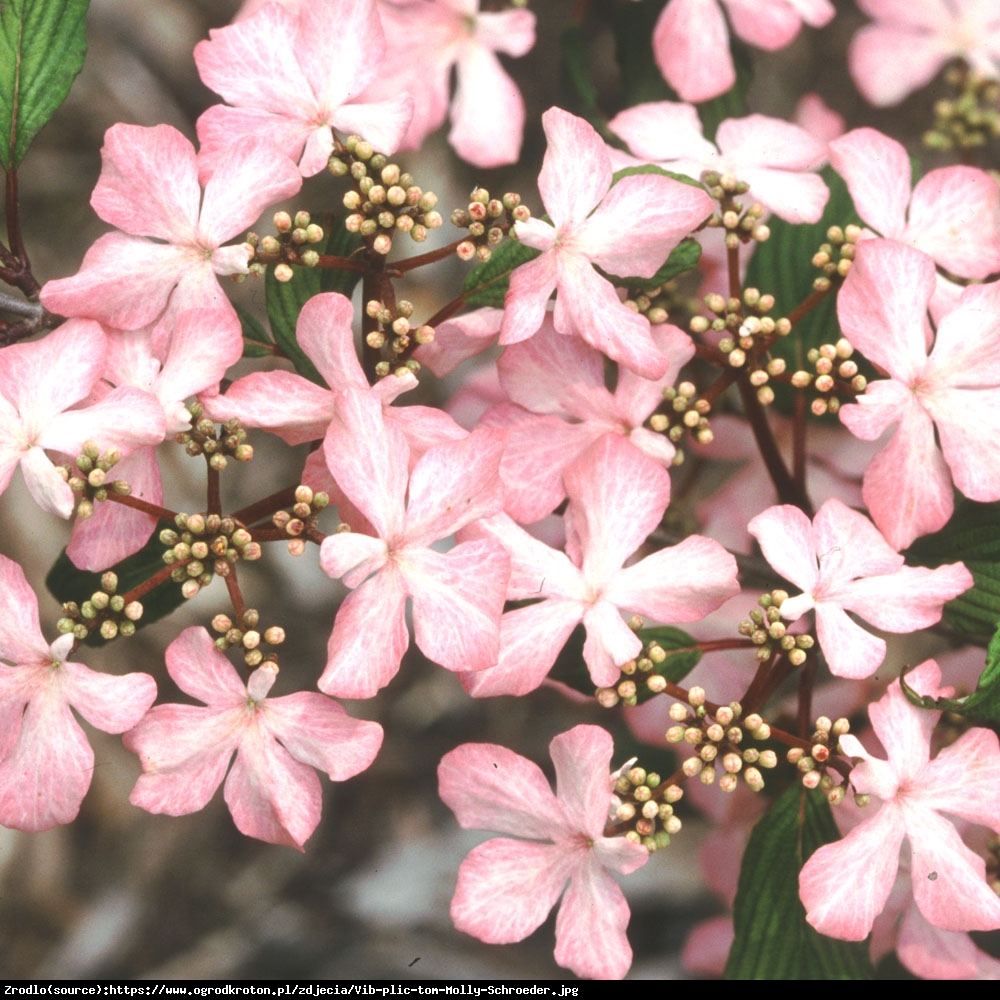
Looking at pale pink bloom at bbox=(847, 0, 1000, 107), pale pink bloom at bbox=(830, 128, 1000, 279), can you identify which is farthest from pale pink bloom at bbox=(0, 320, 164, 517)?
pale pink bloom at bbox=(847, 0, 1000, 107)

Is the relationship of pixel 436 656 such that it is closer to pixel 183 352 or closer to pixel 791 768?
pixel 183 352

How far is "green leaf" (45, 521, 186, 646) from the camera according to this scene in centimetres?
74

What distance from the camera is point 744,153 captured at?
80cm

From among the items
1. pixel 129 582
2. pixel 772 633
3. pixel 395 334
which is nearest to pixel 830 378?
pixel 772 633

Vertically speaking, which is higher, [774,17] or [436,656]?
[774,17]

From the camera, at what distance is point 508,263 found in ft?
2.19

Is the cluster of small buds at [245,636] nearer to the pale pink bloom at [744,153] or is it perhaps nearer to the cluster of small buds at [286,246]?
the cluster of small buds at [286,246]

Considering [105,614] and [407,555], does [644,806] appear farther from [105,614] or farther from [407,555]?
[105,614]

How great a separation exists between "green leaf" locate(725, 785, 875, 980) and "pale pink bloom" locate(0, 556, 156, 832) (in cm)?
47

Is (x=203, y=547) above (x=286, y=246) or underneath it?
underneath

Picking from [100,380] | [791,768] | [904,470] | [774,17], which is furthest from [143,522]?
[774,17]

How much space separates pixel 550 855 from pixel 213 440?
0.34m

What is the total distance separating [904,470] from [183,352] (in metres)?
0.47

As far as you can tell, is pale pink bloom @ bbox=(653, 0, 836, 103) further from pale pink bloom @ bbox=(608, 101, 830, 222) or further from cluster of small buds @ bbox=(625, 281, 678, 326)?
cluster of small buds @ bbox=(625, 281, 678, 326)
